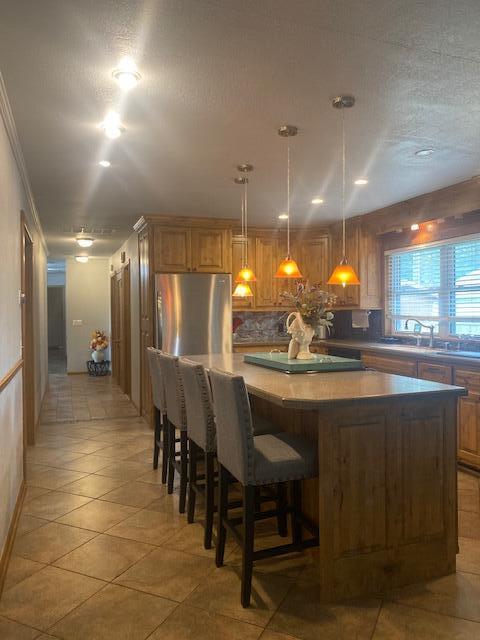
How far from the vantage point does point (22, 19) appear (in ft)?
5.95

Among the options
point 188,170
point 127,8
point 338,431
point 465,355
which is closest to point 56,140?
point 188,170

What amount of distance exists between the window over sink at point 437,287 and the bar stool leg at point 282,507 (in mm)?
2750

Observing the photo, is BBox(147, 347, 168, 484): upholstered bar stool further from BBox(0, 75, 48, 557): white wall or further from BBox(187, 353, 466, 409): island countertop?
BBox(0, 75, 48, 557): white wall

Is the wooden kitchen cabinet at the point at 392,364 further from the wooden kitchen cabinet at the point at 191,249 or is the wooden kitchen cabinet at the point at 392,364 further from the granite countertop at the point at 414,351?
the wooden kitchen cabinet at the point at 191,249

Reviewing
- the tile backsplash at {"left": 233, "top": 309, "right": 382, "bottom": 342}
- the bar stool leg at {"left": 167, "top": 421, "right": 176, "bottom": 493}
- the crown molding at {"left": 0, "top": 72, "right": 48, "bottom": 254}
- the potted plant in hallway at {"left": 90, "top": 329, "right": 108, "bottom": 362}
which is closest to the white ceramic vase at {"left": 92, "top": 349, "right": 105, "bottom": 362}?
the potted plant in hallway at {"left": 90, "top": 329, "right": 108, "bottom": 362}

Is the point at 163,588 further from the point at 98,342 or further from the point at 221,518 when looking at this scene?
the point at 98,342

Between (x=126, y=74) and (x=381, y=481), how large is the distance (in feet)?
7.32

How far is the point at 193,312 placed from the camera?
17.6 ft

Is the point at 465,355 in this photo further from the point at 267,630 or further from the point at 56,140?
the point at 56,140

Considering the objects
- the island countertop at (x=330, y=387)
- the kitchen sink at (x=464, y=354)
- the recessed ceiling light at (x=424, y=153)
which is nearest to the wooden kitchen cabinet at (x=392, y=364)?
the kitchen sink at (x=464, y=354)

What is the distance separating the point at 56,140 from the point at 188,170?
1.02 metres

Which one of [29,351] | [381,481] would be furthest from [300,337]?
[29,351]

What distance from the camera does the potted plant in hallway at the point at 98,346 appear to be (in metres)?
9.51

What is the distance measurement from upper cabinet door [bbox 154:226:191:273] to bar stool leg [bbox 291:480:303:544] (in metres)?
3.19
